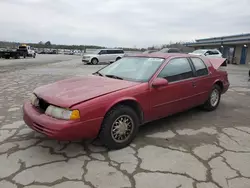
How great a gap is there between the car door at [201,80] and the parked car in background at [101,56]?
59.8 feet

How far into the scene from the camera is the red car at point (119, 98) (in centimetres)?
287

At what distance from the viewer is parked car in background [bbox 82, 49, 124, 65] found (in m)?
22.2

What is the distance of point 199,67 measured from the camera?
4723 millimetres

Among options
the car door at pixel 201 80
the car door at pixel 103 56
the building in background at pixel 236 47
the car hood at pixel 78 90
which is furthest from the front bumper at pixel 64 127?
the building in background at pixel 236 47

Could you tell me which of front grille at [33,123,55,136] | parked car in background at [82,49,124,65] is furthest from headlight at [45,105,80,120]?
parked car in background at [82,49,124,65]

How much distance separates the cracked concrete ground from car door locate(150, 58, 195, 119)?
42cm

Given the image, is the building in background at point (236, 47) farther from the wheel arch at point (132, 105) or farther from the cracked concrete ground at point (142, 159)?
the wheel arch at point (132, 105)

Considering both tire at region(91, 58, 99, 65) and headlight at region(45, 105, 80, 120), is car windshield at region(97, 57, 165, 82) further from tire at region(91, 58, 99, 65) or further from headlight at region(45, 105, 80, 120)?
tire at region(91, 58, 99, 65)

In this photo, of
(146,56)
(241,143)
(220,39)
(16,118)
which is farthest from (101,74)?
(220,39)

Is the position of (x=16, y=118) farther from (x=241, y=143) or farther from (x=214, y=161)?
(x=241, y=143)

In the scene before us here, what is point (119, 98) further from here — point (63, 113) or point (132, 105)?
point (63, 113)

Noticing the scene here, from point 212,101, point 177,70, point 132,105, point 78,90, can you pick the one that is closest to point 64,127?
point 78,90

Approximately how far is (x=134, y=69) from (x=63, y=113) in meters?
1.73

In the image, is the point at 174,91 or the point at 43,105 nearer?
the point at 43,105
